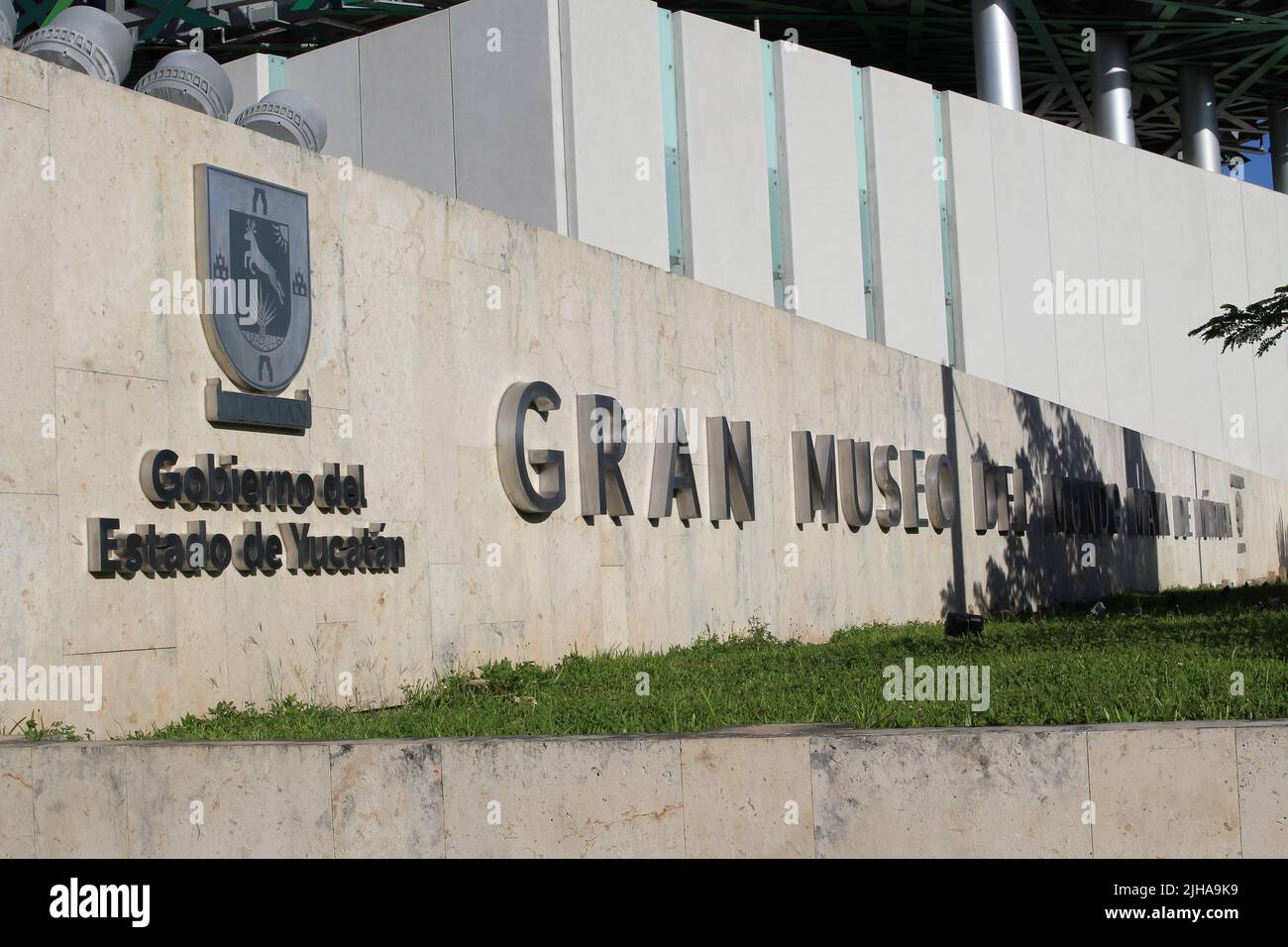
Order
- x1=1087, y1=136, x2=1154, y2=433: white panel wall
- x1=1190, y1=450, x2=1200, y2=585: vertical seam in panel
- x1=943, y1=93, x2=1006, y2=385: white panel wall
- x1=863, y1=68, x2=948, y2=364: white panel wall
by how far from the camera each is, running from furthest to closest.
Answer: x1=1190, y1=450, x2=1200, y2=585: vertical seam in panel < x1=1087, y1=136, x2=1154, y2=433: white panel wall < x1=943, y1=93, x2=1006, y2=385: white panel wall < x1=863, y1=68, x2=948, y2=364: white panel wall

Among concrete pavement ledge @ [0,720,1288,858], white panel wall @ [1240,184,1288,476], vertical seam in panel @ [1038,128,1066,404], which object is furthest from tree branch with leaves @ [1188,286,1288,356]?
white panel wall @ [1240,184,1288,476]

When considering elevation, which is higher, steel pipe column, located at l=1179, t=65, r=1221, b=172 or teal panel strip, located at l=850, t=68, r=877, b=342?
steel pipe column, located at l=1179, t=65, r=1221, b=172

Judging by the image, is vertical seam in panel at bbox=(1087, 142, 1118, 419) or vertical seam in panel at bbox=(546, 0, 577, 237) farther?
vertical seam in panel at bbox=(1087, 142, 1118, 419)

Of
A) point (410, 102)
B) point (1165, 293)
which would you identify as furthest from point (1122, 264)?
point (410, 102)

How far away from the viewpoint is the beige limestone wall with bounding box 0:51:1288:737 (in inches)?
383

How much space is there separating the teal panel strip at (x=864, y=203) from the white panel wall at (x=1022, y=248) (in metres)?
4.54

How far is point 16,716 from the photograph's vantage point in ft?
30.2

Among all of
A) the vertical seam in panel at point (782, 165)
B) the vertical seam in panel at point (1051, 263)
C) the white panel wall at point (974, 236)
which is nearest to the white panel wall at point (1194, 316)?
the vertical seam in panel at point (1051, 263)

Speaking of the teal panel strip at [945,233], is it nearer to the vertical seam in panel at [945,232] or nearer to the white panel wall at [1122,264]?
the vertical seam in panel at [945,232]

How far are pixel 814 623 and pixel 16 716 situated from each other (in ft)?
38.2

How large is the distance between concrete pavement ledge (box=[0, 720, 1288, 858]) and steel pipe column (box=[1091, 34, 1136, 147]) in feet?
116

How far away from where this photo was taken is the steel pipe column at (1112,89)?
1571 inches

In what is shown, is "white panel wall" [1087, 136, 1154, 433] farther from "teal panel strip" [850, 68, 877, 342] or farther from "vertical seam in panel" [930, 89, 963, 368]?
"teal panel strip" [850, 68, 877, 342]
